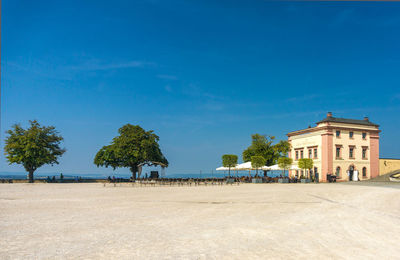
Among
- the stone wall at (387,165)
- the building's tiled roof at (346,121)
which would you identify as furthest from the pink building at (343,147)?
the stone wall at (387,165)

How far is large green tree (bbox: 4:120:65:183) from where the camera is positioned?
40.7 metres

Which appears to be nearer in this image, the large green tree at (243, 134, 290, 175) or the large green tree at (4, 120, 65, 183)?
the large green tree at (4, 120, 65, 183)

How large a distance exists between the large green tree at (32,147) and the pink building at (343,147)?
35.4 metres

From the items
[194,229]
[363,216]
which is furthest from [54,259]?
[363,216]

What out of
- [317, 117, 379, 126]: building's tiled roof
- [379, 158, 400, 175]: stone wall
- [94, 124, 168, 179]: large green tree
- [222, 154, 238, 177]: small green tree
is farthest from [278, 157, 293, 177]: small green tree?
[379, 158, 400, 175]: stone wall

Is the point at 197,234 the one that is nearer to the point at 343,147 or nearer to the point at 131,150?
the point at 131,150

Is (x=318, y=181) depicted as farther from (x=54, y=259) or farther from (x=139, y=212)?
(x=54, y=259)

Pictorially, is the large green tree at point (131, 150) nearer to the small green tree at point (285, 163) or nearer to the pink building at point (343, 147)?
the small green tree at point (285, 163)

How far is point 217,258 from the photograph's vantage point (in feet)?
20.5

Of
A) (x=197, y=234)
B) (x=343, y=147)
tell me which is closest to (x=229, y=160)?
(x=343, y=147)

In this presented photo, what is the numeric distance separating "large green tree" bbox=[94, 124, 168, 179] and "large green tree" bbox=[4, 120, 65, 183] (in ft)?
19.4

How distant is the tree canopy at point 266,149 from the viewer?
54.6m

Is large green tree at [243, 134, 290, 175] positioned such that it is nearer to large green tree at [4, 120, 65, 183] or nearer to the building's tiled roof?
the building's tiled roof

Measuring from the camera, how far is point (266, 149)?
183ft
